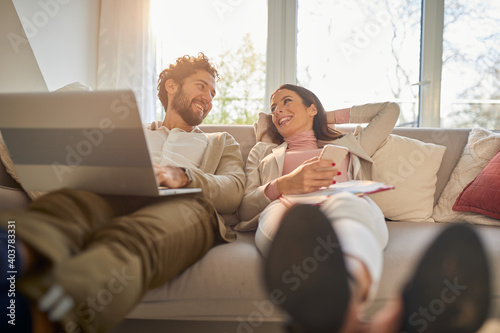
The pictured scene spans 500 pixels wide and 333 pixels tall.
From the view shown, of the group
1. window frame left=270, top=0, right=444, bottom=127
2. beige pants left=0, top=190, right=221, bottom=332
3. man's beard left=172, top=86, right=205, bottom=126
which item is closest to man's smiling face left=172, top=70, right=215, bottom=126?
man's beard left=172, top=86, right=205, bottom=126

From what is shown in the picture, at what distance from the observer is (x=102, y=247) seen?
30.5 inches

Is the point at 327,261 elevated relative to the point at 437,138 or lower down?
lower down

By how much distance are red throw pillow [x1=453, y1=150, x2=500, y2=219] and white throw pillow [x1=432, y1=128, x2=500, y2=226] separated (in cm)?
4

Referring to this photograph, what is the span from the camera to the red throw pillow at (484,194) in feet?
5.15

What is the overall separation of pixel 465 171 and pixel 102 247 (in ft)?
5.07

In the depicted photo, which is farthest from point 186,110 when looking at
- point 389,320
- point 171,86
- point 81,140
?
point 389,320

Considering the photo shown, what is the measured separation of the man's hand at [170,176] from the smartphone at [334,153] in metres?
0.43

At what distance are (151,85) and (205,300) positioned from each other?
2200 mm

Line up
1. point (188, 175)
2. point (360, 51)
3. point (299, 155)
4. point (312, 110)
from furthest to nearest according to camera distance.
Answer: point (360, 51), point (312, 110), point (299, 155), point (188, 175)

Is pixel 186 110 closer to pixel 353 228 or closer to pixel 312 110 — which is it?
pixel 312 110

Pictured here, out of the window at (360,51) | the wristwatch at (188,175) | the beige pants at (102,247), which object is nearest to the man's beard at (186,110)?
the wristwatch at (188,175)

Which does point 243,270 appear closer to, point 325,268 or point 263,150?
point 325,268

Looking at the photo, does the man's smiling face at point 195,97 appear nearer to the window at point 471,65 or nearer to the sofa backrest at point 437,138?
the sofa backrest at point 437,138

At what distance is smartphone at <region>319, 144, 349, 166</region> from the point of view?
4.08ft
